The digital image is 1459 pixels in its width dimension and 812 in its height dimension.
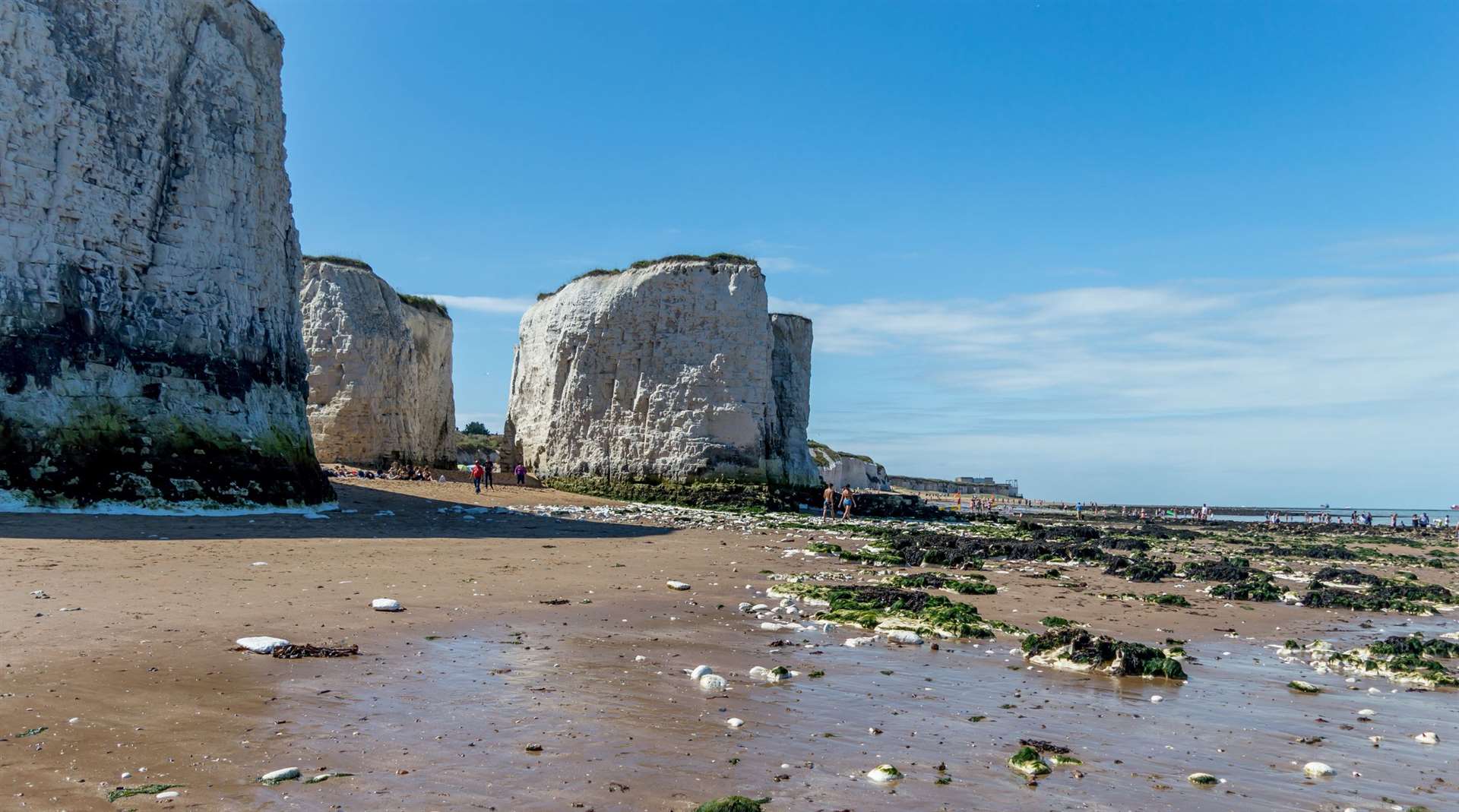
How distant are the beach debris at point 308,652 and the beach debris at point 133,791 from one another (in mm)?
2613

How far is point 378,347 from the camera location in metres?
32.8

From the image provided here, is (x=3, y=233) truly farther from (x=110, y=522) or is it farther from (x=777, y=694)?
(x=777, y=694)

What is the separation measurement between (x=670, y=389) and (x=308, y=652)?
82.9ft

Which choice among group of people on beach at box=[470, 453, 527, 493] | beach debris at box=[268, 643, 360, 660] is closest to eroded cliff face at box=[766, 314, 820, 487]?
group of people on beach at box=[470, 453, 527, 493]

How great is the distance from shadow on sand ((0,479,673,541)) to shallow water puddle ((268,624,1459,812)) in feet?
26.8

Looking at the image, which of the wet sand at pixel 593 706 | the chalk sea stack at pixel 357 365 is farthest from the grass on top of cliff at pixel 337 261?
the wet sand at pixel 593 706

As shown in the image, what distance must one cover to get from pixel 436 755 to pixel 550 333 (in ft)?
105

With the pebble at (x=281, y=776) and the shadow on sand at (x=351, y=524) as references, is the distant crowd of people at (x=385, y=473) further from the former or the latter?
the pebble at (x=281, y=776)

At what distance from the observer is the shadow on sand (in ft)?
42.2

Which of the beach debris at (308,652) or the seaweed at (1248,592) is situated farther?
the seaweed at (1248,592)

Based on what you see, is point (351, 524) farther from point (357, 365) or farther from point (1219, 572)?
point (357, 365)

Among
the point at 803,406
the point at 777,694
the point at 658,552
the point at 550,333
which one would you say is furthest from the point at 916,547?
the point at 550,333

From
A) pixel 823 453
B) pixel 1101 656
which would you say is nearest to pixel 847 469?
pixel 823 453

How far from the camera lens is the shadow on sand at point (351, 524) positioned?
1286 centimetres
